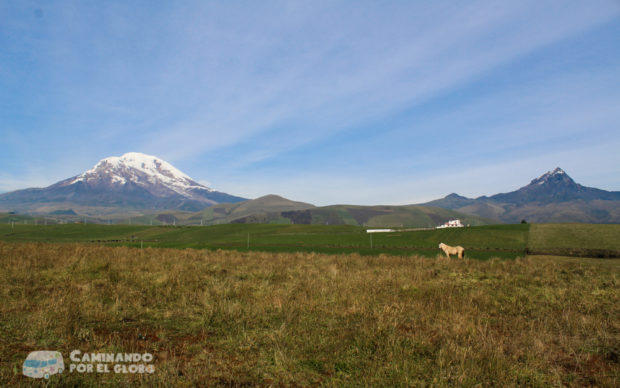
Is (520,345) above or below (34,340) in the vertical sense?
below

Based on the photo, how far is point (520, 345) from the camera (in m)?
8.33

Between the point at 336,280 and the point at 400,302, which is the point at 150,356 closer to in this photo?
the point at 400,302

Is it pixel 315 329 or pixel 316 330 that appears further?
pixel 315 329

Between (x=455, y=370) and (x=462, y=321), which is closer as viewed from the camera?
(x=455, y=370)

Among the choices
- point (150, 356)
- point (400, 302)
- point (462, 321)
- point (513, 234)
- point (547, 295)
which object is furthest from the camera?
point (513, 234)

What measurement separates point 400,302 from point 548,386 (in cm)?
598

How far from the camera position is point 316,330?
29.6ft

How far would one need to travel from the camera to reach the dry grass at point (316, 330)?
6.62 meters

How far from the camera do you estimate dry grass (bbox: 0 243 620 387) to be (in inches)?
261

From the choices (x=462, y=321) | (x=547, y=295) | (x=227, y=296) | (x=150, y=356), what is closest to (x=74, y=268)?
(x=227, y=296)

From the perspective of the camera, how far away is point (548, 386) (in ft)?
21.0

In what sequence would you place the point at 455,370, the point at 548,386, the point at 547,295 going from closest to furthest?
the point at 548,386, the point at 455,370, the point at 547,295

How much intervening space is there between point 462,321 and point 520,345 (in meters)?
1.59

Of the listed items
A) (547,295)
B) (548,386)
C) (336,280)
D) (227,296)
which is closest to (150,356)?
(227,296)
